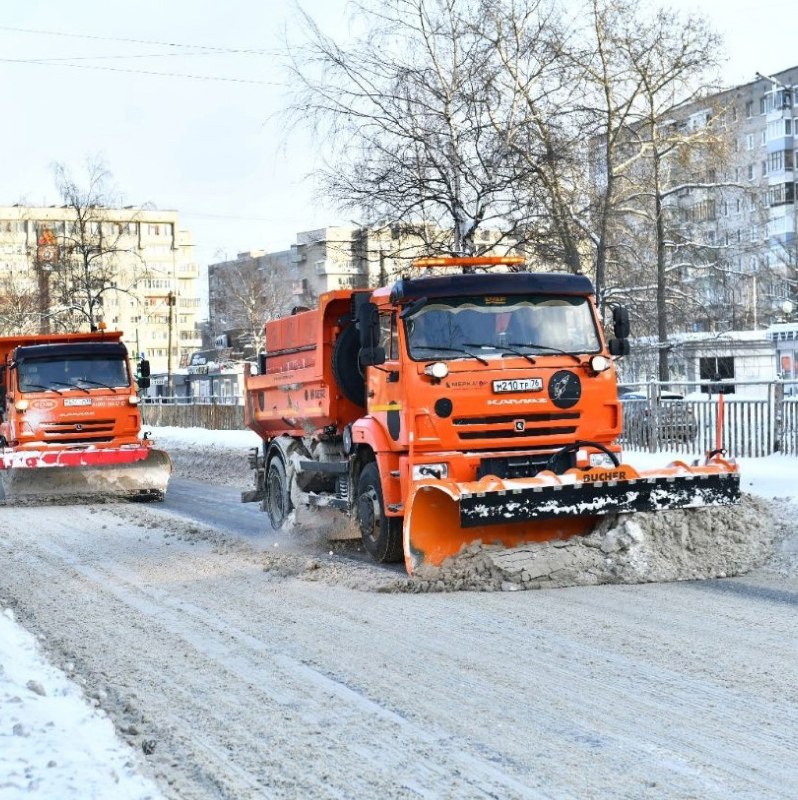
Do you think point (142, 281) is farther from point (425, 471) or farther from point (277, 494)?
point (425, 471)

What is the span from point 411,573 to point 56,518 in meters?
8.10

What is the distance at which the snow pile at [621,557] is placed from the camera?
9672 mm

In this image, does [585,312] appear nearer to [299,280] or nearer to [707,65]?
[707,65]

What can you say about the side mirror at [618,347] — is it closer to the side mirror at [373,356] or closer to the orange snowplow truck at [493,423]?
the orange snowplow truck at [493,423]

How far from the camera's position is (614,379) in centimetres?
1113

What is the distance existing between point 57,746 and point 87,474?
14184 millimetres

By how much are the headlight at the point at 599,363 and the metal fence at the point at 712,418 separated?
6776 mm

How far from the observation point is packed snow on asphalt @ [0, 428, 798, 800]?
5070 mm

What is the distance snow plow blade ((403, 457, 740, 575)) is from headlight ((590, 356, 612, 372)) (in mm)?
1091

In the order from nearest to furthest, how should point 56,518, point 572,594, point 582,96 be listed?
point 572,594 < point 56,518 < point 582,96

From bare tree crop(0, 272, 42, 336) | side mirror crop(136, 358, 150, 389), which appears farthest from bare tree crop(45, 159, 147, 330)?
side mirror crop(136, 358, 150, 389)

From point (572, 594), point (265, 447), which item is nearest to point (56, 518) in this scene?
point (265, 447)

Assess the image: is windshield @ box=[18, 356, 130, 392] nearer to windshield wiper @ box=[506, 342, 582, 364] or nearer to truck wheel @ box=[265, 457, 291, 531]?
truck wheel @ box=[265, 457, 291, 531]

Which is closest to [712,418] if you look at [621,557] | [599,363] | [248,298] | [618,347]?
[618,347]
